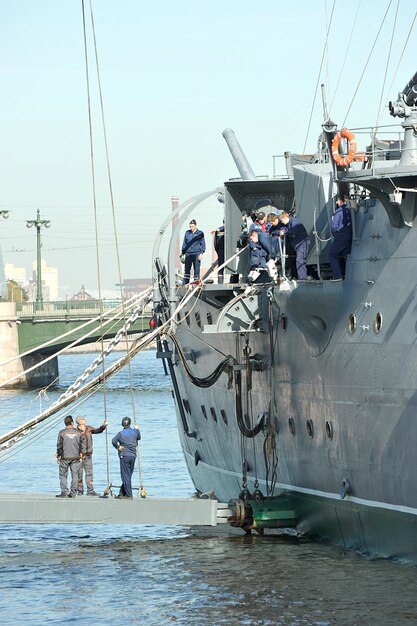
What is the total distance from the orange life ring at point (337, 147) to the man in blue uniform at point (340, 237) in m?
1.05

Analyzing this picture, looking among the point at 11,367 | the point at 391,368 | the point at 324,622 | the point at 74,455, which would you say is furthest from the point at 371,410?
the point at 11,367

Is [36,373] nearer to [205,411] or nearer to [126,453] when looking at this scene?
[205,411]

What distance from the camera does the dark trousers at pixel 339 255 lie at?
20.5 meters

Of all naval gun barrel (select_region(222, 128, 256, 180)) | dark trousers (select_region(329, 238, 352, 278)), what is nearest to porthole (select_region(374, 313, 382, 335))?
dark trousers (select_region(329, 238, 352, 278))

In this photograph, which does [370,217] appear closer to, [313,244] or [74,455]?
[313,244]

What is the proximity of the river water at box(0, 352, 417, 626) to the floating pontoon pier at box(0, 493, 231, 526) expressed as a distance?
0.61m

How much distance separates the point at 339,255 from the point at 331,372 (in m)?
1.91

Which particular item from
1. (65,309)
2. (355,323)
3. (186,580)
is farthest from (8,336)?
(355,323)

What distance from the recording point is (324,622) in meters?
16.8

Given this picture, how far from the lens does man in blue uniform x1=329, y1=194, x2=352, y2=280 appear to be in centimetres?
2036

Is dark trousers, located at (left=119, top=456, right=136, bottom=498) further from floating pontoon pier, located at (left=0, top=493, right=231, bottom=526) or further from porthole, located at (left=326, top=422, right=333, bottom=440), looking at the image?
porthole, located at (left=326, top=422, right=333, bottom=440)

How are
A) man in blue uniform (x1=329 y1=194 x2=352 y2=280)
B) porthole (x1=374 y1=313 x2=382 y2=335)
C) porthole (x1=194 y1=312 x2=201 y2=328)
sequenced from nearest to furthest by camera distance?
porthole (x1=374 y1=313 x2=382 y2=335)
man in blue uniform (x1=329 y1=194 x2=352 y2=280)
porthole (x1=194 y1=312 x2=201 y2=328)

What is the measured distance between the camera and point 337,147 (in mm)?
19594

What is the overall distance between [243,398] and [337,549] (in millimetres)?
4016
